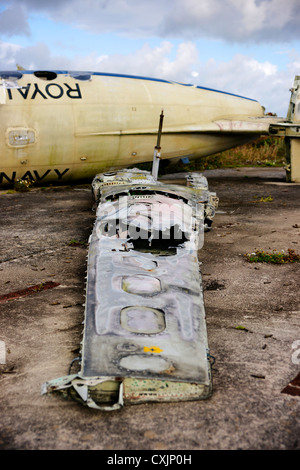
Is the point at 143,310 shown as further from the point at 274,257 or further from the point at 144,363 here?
the point at 274,257

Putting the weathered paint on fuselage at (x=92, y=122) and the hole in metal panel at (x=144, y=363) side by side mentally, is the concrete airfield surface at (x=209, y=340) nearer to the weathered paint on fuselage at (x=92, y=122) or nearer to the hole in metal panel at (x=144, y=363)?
the hole in metal panel at (x=144, y=363)

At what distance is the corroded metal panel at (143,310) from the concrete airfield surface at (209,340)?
0.80ft

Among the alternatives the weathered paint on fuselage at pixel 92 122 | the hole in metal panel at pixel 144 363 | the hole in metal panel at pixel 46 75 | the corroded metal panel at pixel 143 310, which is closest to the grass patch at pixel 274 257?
the corroded metal panel at pixel 143 310

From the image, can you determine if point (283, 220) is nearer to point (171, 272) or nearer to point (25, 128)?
point (171, 272)

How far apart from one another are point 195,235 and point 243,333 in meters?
2.30

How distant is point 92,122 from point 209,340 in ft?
38.9

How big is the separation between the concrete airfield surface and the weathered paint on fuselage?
13.2 feet

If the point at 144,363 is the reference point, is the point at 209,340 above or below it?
below

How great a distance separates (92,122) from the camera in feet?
54.0

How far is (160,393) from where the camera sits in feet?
15.6

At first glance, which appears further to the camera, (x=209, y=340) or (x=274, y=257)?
Answer: (x=274, y=257)

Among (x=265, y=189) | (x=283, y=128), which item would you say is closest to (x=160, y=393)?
(x=265, y=189)

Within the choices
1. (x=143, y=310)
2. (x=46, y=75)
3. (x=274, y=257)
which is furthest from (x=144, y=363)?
(x=46, y=75)

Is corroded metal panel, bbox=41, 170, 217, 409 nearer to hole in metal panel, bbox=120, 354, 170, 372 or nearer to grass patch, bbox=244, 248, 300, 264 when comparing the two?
hole in metal panel, bbox=120, 354, 170, 372
